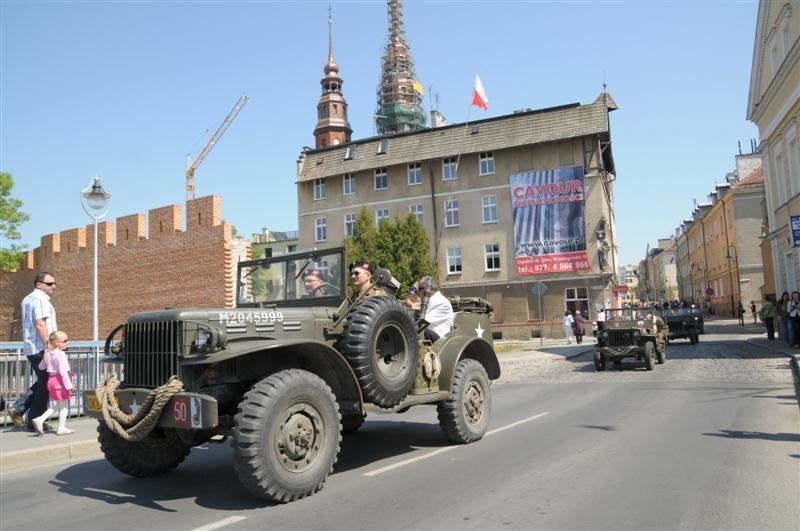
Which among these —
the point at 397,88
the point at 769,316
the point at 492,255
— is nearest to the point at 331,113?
the point at 397,88

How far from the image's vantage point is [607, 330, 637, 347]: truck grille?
1630 cm

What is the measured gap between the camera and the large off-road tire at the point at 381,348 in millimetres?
5340

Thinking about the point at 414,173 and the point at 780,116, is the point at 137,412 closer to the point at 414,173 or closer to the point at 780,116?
the point at 780,116

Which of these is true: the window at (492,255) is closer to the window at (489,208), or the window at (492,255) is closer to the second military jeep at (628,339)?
the window at (489,208)

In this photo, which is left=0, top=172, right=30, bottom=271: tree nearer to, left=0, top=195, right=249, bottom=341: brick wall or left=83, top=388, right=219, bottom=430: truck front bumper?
left=0, top=195, right=249, bottom=341: brick wall

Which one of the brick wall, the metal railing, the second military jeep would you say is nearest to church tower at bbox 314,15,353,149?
the brick wall

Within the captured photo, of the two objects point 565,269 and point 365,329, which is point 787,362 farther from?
point 565,269

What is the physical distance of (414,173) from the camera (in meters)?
40.5

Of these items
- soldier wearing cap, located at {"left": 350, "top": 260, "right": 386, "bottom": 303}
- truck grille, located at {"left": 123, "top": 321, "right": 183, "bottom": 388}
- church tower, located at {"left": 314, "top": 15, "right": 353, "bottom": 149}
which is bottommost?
truck grille, located at {"left": 123, "top": 321, "right": 183, "bottom": 388}

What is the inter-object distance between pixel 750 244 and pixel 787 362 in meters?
41.1

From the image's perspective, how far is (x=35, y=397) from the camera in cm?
800

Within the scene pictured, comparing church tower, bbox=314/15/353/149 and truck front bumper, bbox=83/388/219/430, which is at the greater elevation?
church tower, bbox=314/15/353/149

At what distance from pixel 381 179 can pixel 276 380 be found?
3743 cm

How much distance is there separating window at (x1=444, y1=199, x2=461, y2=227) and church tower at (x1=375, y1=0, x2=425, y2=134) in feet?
171
